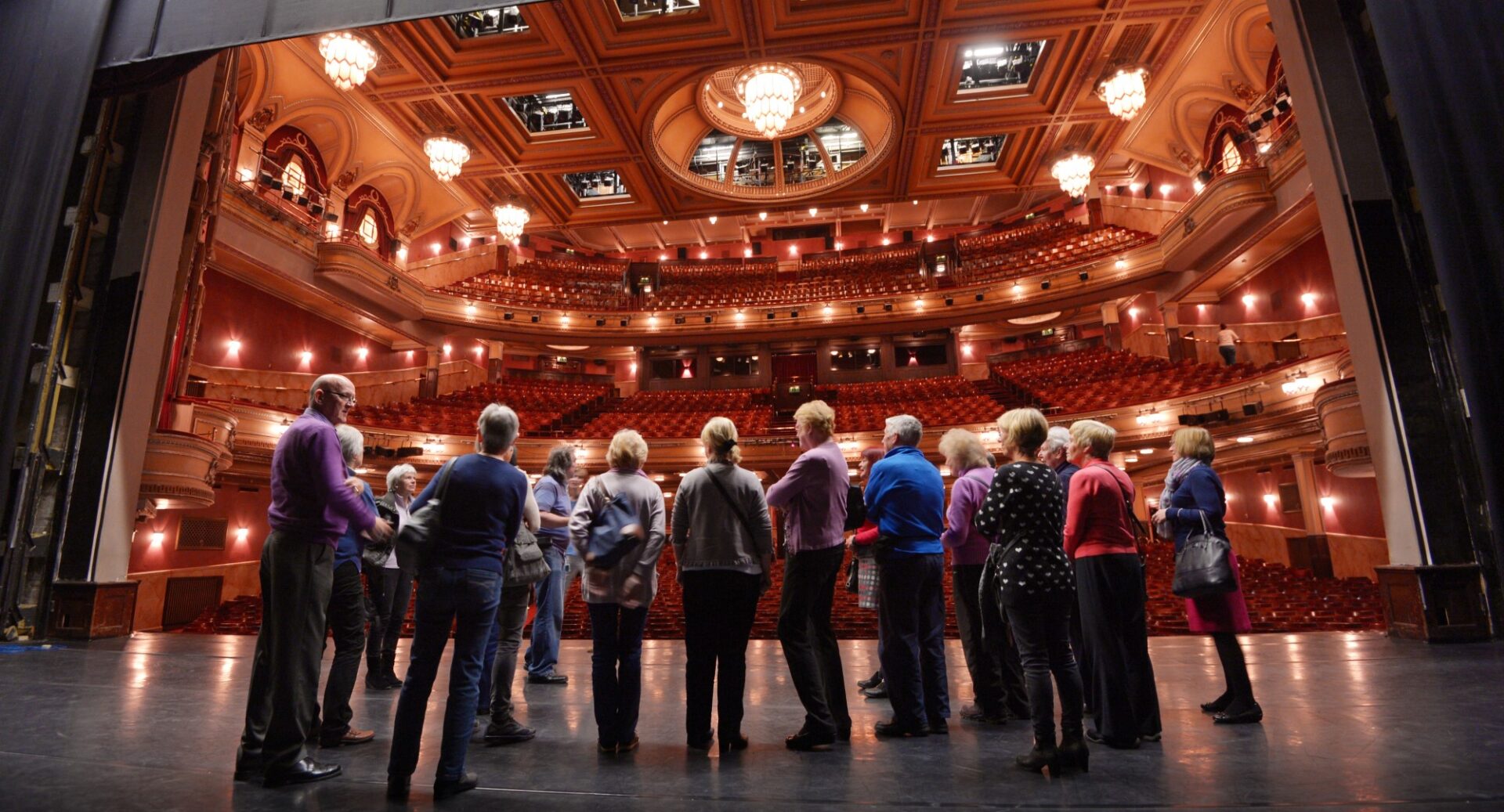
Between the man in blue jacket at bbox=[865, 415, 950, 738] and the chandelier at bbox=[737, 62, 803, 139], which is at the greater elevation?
the chandelier at bbox=[737, 62, 803, 139]

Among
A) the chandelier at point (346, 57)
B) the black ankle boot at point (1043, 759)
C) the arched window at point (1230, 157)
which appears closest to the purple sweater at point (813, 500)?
the black ankle boot at point (1043, 759)

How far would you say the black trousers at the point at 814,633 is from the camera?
237cm

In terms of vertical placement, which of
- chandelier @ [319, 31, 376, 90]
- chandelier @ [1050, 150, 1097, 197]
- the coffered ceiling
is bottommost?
chandelier @ [319, 31, 376, 90]

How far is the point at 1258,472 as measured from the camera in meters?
12.0

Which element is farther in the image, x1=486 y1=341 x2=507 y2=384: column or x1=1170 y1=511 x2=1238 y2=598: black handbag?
x1=486 y1=341 x2=507 y2=384: column

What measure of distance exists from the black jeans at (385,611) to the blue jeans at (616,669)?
5.59ft

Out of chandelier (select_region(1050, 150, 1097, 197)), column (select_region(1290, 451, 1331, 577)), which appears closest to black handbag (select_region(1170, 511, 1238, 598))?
column (select_region(1290, 451, 1331, 577))

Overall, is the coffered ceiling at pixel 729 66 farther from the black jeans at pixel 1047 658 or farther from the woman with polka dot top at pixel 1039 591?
the black jeans at pixel 1047 658

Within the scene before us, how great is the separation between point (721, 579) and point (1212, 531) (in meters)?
2.04

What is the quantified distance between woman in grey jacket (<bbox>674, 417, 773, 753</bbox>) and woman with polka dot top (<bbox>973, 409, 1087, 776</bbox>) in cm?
81

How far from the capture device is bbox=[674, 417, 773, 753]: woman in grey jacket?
237 cm

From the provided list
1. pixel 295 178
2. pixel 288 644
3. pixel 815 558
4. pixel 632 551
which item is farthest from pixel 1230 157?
pixel 295 178

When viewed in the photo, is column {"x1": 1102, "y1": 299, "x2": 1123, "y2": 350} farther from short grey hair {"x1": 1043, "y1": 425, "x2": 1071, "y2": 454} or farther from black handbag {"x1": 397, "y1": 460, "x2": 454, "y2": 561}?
black handbag {"x1": 397, "y1": 460, "x2": 454, "y2": 561}

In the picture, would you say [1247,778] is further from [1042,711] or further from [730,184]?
[730,184]
